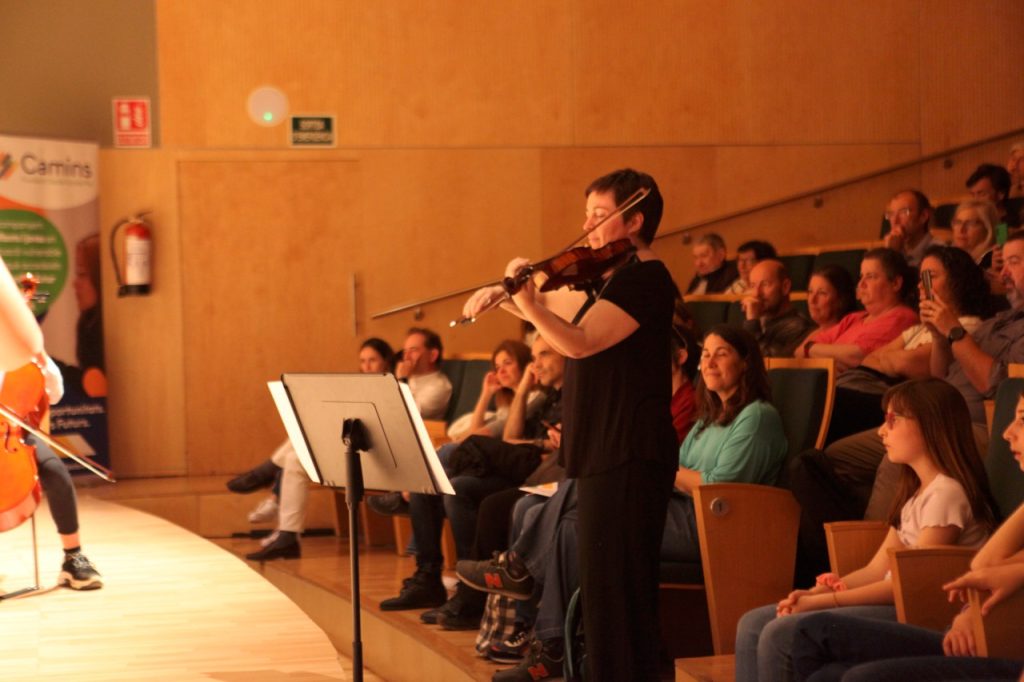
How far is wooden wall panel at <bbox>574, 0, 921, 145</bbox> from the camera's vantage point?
7375 mm

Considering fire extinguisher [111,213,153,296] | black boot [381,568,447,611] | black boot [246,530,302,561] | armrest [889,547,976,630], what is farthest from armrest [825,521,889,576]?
fire extinguisher [111,213,153,296]

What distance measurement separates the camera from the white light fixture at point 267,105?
7.05m

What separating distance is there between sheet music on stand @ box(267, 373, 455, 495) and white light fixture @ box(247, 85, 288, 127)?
159 inches

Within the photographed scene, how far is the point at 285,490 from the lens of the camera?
227 inches

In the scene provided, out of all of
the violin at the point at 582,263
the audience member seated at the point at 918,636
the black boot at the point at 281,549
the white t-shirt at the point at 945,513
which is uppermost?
the violin at the point at 582,263

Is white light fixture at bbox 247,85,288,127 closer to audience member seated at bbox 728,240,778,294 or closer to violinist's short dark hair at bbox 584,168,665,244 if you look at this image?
audience member seated at bbox 728,240,778,294

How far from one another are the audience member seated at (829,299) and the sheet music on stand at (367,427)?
81.1 inches

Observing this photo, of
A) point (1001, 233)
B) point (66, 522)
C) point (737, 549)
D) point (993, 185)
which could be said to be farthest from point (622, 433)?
point (993, 185)

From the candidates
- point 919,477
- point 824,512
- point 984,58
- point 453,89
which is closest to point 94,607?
point 824,512

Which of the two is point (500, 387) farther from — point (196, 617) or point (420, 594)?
point (196, 617)

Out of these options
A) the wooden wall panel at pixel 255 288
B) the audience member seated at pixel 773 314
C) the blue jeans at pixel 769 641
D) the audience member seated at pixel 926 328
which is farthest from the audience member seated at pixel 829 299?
the wooden wall panel at pixel 255 288

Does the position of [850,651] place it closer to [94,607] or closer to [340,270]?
[94,607]

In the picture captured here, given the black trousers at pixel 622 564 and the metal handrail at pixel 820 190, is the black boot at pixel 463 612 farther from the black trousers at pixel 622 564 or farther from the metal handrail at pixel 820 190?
the metal handrail at pixel 820 190

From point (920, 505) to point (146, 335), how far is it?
498 centimetres
